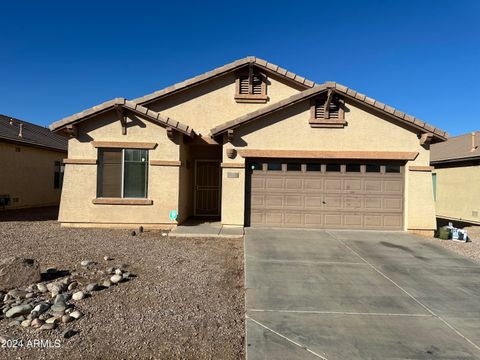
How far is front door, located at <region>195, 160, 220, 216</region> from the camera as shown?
12852 mm

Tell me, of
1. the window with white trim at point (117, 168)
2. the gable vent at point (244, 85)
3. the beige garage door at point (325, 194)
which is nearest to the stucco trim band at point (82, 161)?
the window with white trim at point (117, 168)

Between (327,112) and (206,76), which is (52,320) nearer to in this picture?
(327,112)

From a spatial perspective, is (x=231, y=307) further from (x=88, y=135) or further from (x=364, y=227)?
(x=88, y=135)

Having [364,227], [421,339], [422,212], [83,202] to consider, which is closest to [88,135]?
[83,202]

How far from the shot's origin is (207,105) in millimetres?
12398

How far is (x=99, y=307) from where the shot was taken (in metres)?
4.48

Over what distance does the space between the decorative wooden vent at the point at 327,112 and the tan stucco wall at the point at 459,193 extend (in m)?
8.33

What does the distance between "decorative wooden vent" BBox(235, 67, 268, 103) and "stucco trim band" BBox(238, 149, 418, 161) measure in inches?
113

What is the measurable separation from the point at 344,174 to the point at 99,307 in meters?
8.54

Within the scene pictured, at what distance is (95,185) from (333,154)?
7.83 metres

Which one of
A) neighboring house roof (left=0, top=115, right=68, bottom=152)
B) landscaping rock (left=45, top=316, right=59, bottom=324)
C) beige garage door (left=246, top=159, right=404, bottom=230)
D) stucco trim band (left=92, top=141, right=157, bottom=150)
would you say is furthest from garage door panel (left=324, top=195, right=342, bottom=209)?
neighboring house roof (left=0, top=115, right=68, bottom=152)

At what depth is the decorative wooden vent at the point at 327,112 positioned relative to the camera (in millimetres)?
10461

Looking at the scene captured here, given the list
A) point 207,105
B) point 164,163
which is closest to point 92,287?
point 164,163

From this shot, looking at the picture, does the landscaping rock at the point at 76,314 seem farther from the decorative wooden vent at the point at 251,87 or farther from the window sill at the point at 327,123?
the decorative wooden vent at the point at 251,87
